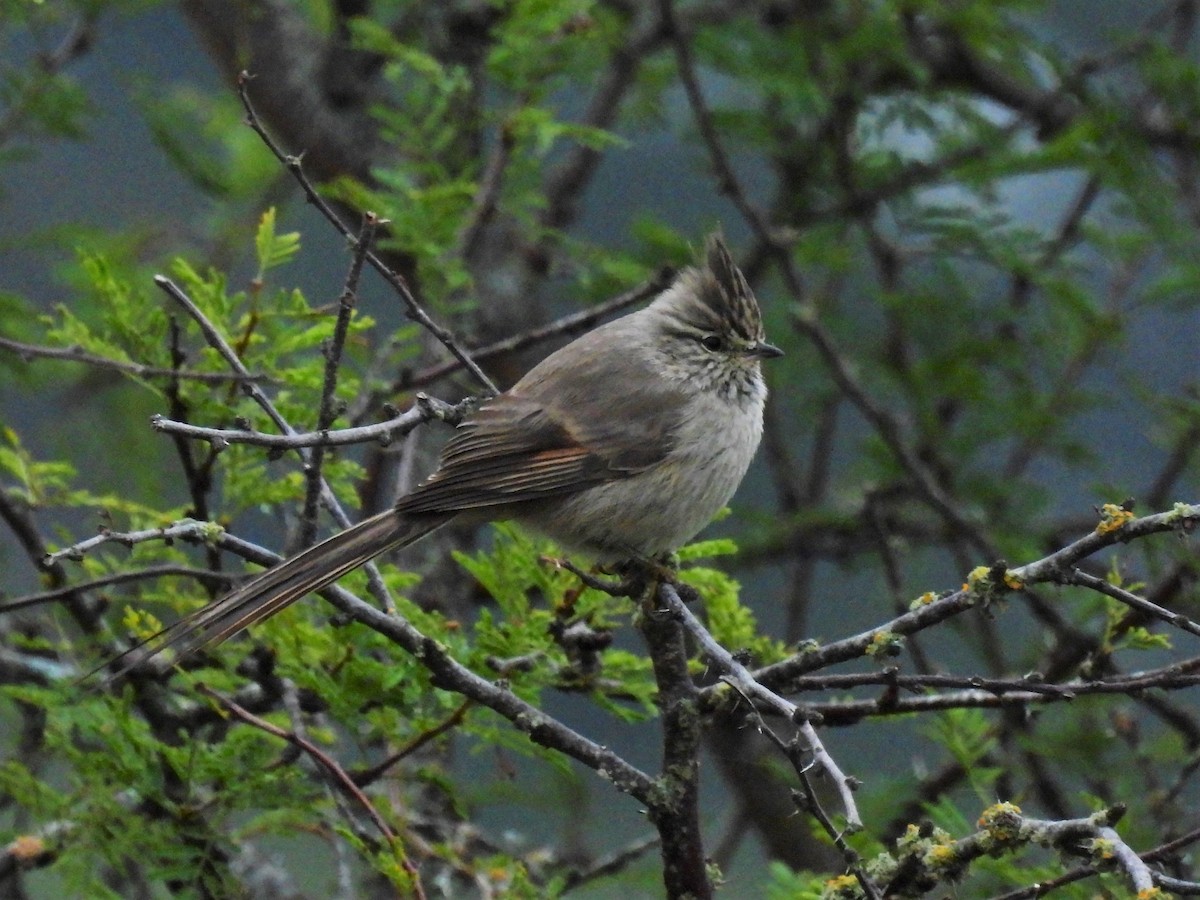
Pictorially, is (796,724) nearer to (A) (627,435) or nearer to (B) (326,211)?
(B) (326,211)

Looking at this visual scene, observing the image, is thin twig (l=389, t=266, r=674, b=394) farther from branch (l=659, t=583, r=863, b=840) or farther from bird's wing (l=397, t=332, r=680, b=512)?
branch (l=659, t=583, r=863, b=840)

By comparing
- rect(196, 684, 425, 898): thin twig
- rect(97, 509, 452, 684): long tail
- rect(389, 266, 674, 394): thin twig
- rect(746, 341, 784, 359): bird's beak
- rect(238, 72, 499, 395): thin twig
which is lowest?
rect(196, 684, 425, 898): thin twig

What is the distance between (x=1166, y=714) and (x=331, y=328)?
9.35 feet

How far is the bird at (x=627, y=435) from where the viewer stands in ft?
14.6

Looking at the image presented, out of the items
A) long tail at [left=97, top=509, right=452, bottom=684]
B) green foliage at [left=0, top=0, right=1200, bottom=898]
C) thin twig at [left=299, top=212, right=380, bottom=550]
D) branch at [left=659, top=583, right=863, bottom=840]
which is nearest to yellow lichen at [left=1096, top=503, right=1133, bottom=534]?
green foliage at [left=0, top=0, right=1200, bottom=898]

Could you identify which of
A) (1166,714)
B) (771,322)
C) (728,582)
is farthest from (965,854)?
(771,322)

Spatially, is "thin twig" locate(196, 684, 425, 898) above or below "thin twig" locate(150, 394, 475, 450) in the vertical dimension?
below

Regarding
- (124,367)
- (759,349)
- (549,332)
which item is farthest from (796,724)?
→ (759,349)

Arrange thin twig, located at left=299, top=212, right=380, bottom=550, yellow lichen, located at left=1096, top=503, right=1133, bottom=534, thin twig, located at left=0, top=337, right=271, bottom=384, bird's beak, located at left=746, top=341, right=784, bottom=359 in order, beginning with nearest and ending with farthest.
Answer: yellow lichen, located at left=1096, top=503, right=1133, bottom=534 → thin twig, located at left=299, top=212, right=380, bottom=550 → thin twig, located at left=0, top=337, right=271, bottom=384 → bird's beak, located at left=746, top=341, right=784, bottom=359

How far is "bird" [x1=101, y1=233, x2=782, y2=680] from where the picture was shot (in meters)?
4.45

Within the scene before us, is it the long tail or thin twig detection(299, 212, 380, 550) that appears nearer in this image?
thin twig detection(299, 212, 380, 550)

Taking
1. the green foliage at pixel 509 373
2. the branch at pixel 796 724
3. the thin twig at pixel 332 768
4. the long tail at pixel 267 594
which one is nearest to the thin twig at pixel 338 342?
the long tail at pixel 267 594

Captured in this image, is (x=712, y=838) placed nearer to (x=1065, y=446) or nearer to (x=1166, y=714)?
(x=1065, y=446)

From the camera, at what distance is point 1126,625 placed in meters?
3.44
